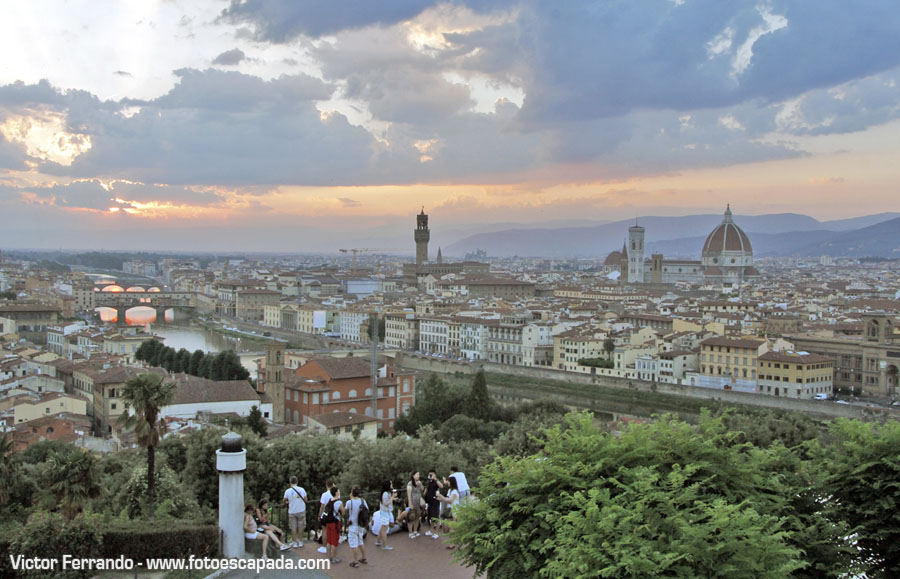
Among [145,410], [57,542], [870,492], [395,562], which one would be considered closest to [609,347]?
[145,410]

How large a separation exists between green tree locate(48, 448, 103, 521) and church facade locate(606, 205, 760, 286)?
254ft

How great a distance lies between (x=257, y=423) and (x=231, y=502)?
10.9m

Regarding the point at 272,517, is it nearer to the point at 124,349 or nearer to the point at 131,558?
the point at 131,558

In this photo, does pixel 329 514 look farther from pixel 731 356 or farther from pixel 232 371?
pixel 731 356

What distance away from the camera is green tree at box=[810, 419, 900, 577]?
A: 5.18 metres

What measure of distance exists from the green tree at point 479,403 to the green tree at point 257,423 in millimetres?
5425

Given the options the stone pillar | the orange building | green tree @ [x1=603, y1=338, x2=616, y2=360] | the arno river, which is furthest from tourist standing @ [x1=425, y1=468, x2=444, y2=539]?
the arno river

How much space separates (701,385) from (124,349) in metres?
20.8

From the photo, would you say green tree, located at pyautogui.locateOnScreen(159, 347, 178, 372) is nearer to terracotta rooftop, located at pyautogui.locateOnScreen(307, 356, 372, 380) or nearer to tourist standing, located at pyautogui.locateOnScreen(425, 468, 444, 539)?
terracotta rooftop, located at pyautogui.locateOnScreen(307, 356, 372, 380)

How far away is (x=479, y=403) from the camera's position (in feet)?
66.6

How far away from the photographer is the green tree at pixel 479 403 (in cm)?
2005

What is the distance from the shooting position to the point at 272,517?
6355 millimetres

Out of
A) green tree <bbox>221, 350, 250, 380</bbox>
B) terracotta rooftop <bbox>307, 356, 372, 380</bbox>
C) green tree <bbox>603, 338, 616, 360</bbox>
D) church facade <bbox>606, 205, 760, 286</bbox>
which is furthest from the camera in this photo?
church facade <bbox>606, 205, 760, 286</bbox>

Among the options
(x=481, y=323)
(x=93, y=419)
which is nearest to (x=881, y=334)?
(x=481, y=323)
